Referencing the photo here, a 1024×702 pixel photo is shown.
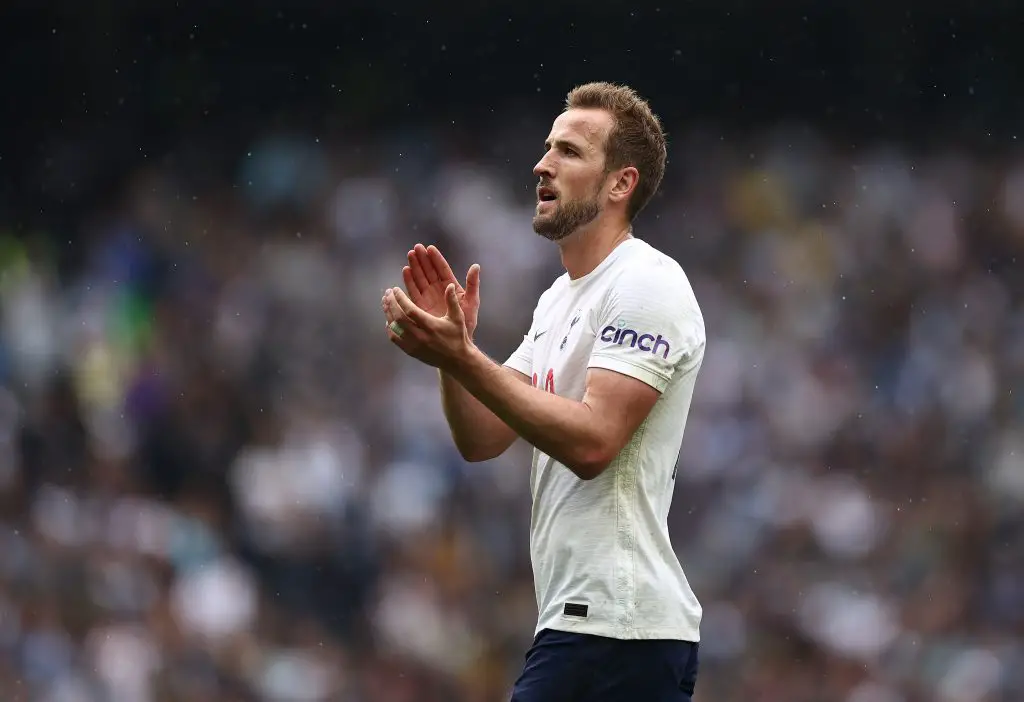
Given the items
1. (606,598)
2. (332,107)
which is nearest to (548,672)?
(606,598)

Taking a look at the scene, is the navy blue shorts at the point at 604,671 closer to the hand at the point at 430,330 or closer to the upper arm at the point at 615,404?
the upper arm at the point at 615,404

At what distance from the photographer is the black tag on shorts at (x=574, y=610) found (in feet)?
10.8

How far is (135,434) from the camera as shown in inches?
357

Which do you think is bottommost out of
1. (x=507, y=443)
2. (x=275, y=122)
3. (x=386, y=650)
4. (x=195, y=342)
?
(x=386, y=650)

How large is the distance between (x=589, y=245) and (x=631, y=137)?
0.32 m

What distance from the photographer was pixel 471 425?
12.2 ft

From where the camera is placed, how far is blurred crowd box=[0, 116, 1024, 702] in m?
8.27

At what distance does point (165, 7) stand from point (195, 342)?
2533mm

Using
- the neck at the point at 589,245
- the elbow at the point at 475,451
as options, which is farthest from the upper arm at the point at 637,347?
the elbow at the point at 475,451

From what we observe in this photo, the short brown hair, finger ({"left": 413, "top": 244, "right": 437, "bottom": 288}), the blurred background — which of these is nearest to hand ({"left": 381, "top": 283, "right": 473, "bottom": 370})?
finger ({"left": 413, "top": 244, "right": 437, "bottom": 288})

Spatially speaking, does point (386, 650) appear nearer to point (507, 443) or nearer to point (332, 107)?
point (332, 107)

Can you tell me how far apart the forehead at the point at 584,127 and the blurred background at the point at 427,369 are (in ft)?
16.2

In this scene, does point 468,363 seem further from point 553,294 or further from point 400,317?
point 553,294

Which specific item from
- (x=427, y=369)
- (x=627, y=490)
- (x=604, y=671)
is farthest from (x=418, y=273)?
(x=427, y=369)
